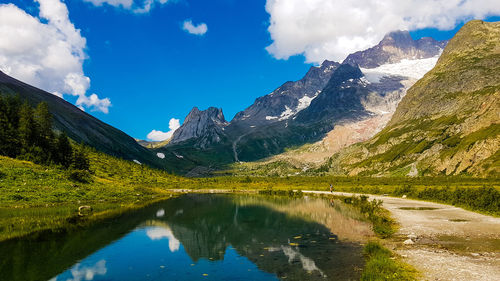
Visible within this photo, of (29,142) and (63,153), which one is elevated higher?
(29,142)

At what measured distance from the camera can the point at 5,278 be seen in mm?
20984

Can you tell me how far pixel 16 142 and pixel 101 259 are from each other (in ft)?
239

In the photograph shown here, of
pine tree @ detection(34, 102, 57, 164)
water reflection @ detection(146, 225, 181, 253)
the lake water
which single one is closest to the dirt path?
the lake water

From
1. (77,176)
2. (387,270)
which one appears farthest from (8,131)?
(387,270)

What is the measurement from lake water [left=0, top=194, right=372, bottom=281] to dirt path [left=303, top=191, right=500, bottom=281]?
4.67m

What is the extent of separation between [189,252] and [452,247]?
2610 cm

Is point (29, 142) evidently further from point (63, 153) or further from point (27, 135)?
point (63, 153)

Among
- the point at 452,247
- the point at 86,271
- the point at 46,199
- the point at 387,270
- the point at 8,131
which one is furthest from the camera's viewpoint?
the point at 8,131

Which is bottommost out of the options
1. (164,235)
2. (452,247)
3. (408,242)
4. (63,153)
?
(164,235)

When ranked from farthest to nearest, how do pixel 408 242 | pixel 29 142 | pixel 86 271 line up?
pixel 29 142 < pixel 408 242 < pixel 86 271

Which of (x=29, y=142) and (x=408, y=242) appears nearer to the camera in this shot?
(x=408, y=242)

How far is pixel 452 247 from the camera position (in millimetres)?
26469

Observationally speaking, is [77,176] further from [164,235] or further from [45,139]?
[164,235]

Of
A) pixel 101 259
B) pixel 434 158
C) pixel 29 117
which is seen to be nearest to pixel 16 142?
pixel 29 117
